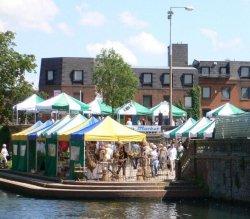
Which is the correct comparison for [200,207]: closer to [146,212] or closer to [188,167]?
[146,212]

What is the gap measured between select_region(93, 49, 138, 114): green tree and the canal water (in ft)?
107

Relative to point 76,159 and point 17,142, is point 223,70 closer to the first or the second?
point 17,142

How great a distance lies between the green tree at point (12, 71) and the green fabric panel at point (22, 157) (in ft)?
47.3

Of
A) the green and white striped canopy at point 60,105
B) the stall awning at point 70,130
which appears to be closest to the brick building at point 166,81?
the green and white striped canopy at point 60,105

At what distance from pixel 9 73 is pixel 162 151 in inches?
866

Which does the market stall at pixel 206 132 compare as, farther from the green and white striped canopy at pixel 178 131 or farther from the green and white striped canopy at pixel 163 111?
the green and white striped canopy at pixel 163 111

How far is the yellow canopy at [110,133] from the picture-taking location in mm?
34500

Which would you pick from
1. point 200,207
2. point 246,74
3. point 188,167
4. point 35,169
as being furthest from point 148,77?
point 200,207

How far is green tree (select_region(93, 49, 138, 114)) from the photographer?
63.9 m

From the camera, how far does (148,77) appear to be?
270ft

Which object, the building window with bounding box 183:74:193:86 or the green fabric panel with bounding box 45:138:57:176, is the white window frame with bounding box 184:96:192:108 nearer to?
the building window with bounding box 183:74:193:86

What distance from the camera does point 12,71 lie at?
58.3 meters

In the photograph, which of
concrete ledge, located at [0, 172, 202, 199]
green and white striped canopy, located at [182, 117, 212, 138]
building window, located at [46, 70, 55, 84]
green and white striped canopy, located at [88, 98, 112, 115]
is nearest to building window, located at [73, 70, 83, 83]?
building window, located at [46, 70, 55, 84]

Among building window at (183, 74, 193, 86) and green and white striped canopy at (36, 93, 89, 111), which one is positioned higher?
building window at (183, 74, 193, 86)
